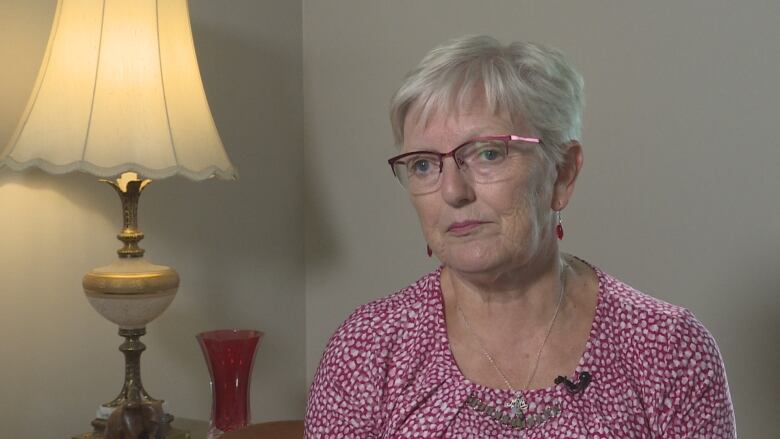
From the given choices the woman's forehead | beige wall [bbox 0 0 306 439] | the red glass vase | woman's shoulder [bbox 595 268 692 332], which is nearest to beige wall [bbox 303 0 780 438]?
beige wall [bbox 0 0 306 439]

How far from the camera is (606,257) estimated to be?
2.56 m

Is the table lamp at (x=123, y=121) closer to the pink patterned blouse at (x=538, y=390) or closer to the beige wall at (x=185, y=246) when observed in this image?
the beige wall at (x=185, y=246)

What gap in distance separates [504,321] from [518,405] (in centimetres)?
15

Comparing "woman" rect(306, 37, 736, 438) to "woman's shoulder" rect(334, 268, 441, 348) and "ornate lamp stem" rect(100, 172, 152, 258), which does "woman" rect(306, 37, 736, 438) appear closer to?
"woman's shoulder" rect(334, 268, 441, 348)

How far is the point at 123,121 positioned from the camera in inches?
72.9

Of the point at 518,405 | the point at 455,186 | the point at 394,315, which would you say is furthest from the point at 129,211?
the point at 518,405

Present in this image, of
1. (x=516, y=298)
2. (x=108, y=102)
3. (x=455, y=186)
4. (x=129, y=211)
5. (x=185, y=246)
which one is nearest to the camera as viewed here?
(x=455, y=186)

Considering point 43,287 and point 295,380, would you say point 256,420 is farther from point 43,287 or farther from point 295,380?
point 43,287

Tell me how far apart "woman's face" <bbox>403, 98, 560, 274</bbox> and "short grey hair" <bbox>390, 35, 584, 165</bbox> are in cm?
2

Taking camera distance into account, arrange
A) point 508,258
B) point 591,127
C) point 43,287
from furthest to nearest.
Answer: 1. point 591,127
2. point 43,287
3. point 508,258

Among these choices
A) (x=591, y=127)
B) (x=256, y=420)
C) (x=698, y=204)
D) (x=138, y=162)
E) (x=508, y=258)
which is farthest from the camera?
(x=256, y=420)

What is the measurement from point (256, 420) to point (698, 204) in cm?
138

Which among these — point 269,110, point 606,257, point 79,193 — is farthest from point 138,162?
point 606,257

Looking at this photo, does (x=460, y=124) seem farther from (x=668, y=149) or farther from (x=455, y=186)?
(x=668, y=149)
